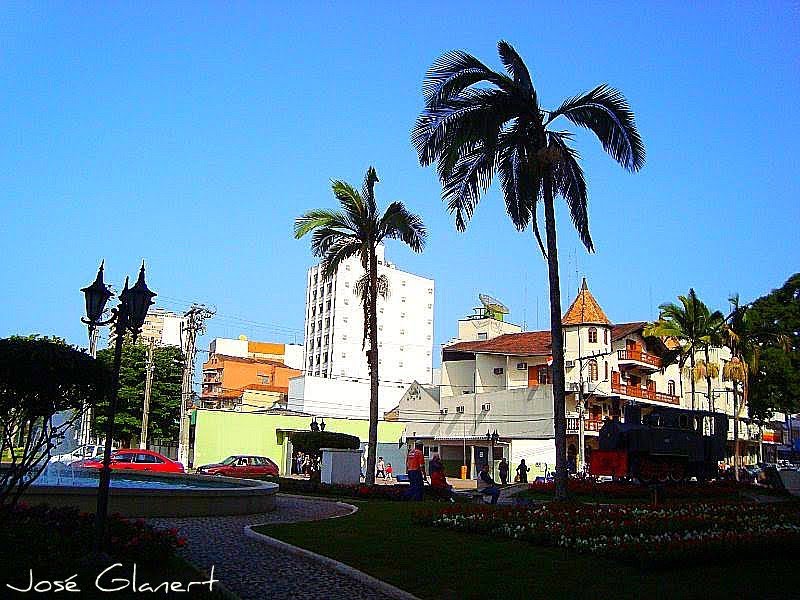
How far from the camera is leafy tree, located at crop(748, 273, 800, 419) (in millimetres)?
48938

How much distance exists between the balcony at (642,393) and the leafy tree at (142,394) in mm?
33062

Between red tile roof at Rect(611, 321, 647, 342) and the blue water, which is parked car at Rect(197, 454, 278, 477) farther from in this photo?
red tile roof at Rect(611, 321, 647, 342)

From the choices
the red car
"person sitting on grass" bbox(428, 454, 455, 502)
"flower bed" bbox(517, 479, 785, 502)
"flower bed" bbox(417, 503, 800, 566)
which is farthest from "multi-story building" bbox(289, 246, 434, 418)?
"flower bed" bbox(417, 503, 800, 566)

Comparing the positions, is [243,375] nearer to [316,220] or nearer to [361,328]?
[361,328]

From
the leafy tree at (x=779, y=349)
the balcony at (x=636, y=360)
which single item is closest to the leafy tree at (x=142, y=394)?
the balcony at (x=636, y=360)

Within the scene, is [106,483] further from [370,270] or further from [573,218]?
[370,270]

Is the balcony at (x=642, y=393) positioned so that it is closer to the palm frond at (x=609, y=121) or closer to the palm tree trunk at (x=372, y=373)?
the palm tree trunk at (x=372, y=373)

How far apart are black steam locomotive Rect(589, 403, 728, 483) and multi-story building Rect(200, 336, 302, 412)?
6279 centimetres

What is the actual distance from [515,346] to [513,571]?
60.8 meters

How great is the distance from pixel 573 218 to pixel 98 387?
13.9 meters

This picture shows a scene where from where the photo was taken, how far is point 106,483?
36.9 feet

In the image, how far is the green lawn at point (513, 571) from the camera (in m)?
9.71

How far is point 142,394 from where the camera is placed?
2500 inches

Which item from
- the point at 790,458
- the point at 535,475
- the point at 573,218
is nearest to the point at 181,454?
the point at 535,475
